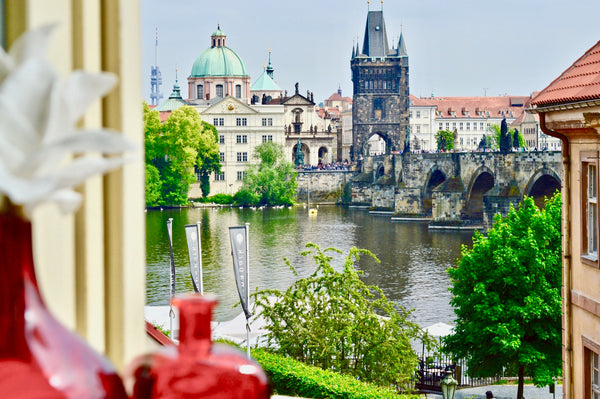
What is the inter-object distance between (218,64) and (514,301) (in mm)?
64337

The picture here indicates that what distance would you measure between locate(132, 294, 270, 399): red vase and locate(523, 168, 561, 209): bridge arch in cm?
4082

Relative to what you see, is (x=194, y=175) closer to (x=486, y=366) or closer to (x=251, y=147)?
(x=251, y=147)

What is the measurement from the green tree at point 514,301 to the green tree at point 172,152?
3616cm

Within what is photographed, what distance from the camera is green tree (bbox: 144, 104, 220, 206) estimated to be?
163ft

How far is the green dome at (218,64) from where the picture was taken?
75562mm

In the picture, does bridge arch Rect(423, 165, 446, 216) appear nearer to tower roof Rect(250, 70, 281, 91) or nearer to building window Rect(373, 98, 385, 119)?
building window Rect(373, 98, 385, 119)

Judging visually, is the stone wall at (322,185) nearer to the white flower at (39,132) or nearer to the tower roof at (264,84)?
the tower roof at (264,84)

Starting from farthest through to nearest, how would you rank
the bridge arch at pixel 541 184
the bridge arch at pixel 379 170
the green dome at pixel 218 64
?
the green dome at pixel 218 64 < the bridge arch at pixel 379 170 < the bridge arch at pixel 541 184

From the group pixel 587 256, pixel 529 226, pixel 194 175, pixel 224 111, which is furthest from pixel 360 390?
pixel 224 111

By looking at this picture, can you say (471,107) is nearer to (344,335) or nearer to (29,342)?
(344,335)

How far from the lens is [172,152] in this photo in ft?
166

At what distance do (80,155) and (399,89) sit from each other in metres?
69.3

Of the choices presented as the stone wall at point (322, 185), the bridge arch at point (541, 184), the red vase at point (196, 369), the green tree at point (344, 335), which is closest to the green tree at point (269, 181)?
the stone wall at point (322, 185)

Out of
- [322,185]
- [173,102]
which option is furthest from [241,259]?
[173,102]
